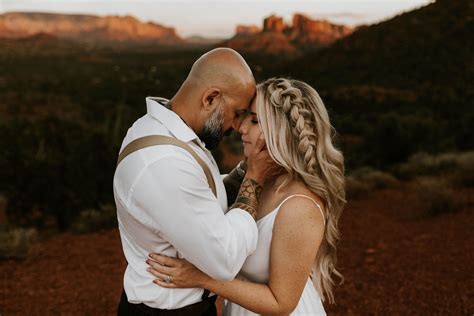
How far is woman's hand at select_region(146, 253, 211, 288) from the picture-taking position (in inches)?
82.4

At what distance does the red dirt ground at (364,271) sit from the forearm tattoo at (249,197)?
3933mm

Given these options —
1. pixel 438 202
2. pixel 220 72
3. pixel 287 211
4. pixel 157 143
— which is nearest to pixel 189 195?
pixel 157 143

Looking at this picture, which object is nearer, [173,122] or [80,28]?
[173,122]

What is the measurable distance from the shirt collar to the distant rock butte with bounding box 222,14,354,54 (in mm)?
55311

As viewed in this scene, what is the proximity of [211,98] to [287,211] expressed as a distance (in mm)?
646

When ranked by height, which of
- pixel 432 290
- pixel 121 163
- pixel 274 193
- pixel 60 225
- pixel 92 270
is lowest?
pixel 60 225

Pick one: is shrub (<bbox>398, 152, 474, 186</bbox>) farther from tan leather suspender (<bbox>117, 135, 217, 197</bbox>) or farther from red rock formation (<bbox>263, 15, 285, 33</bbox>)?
red rock formation (<bbox>263, 15, 285, 33</bbox>)

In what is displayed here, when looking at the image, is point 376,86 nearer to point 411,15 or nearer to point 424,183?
point 411,15

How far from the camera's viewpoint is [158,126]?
7.13 ft

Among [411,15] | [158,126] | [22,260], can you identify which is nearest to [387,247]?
[22,260]

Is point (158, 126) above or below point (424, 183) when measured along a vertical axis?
above

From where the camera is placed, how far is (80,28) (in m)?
56.9

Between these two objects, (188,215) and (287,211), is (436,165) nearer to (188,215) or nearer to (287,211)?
(287,211)

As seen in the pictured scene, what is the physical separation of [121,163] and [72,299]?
4.85 metres
